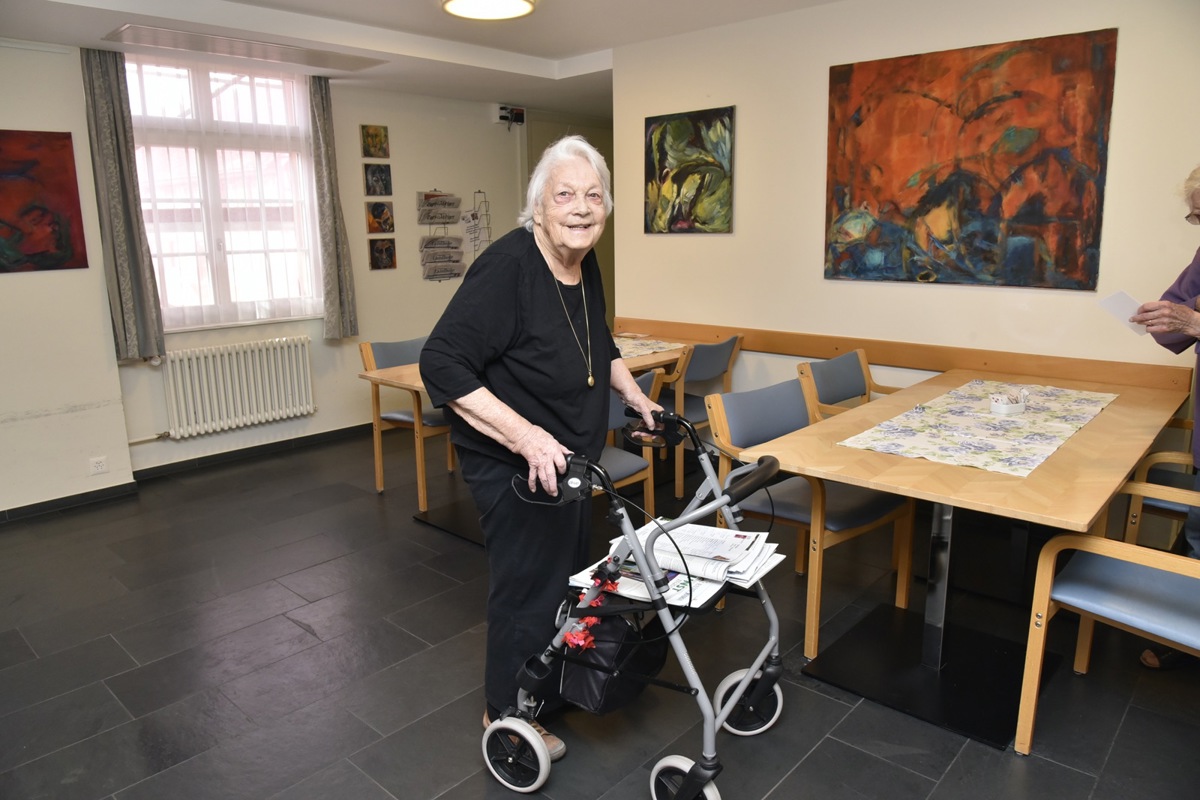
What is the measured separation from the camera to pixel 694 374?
4262 millimetres

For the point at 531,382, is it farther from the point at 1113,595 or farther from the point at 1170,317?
the point at 1170,317

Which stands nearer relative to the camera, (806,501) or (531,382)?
(531,382)

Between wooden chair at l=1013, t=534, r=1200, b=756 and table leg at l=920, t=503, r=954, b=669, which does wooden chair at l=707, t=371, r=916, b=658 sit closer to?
table leg at l=920, t=503, r=954, b=669

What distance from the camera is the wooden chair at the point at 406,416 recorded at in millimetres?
4039

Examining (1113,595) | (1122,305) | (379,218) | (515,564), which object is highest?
(379,218)

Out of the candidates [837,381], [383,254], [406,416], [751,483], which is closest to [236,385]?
[383,254]

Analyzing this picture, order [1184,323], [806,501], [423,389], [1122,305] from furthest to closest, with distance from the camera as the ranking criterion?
[423,389] → [806,501] → [1122,305] → [1184,323]

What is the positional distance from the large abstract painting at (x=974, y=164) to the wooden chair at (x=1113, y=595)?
5.70ft

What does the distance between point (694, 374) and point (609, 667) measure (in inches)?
101

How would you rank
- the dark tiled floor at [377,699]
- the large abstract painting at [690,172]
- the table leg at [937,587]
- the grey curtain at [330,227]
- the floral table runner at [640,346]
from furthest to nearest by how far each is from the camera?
1. the grey curtain at [330,227]
2. the large abstract painting at [690,172]
3. the floral table runner at [640,346]
4. the table leg at [937,587]
5. the dark tiled floor at [377,699]

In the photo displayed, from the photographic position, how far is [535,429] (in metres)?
1.78

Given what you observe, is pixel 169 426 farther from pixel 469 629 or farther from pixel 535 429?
pixel 535 429

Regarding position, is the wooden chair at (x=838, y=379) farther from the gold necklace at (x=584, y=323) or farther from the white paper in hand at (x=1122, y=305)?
the gold necklace at (x=584, y=323)

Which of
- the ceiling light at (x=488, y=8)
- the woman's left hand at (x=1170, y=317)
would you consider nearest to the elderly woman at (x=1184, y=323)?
the woman's left hand at (x=1170, y=317)
